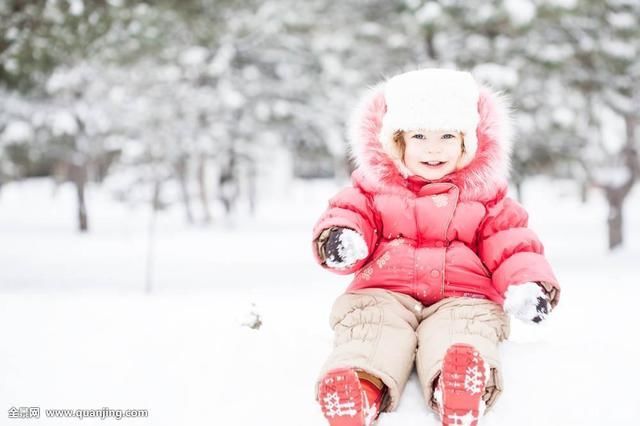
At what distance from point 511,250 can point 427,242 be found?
355mm

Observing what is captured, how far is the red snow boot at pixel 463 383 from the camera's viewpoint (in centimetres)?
187

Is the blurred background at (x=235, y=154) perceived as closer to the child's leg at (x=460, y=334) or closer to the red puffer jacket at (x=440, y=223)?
the child's leg at (x=460, y=334)

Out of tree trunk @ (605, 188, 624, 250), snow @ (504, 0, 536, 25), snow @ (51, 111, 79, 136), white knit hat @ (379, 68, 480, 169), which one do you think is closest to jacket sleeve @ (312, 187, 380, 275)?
white knit hat @ (379, 68, 480, 169)

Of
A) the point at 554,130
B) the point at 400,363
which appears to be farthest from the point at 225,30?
the point at 400,363

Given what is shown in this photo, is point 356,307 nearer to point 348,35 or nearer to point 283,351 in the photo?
point 283,351

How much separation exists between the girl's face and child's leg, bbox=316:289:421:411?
0.58 metres

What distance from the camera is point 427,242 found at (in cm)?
255

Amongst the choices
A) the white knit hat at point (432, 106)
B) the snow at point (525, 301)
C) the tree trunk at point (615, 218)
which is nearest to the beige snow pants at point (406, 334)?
the snow at point (525, 301)

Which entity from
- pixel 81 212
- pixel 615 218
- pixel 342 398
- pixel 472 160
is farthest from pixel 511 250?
pixel 81 212

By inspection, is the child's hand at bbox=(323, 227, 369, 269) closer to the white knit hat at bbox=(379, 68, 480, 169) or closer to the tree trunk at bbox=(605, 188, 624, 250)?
the white knit hat at bbox=(379, 68, 480, 169)

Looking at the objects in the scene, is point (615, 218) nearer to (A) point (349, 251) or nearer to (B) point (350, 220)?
(B) point (350, 220)

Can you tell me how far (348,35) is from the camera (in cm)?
1013

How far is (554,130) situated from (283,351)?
26.2 feet

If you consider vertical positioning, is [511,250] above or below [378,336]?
above
